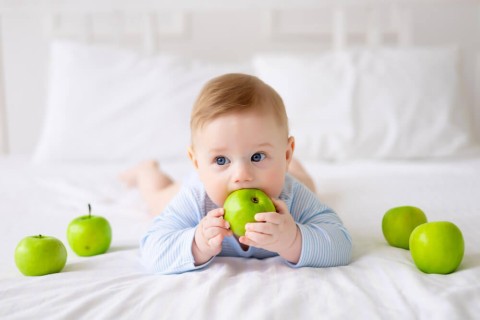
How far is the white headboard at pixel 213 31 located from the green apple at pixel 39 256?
1.75 m

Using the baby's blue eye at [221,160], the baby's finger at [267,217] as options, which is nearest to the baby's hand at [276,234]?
the baby's finger at [267,217]

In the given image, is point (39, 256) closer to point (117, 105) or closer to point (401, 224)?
point (401, 224)

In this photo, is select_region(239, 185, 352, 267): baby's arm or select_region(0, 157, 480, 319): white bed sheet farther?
select_region(239, 185, 352, 267): baby's arm

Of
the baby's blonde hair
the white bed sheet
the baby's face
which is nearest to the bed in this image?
the white bed sheet

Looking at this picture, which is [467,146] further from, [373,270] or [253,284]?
[253,284]

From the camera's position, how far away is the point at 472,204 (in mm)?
1405

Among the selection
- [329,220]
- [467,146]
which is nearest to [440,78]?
[467,146]

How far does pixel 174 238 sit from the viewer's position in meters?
1.01

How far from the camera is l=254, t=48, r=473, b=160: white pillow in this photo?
2.08 metres

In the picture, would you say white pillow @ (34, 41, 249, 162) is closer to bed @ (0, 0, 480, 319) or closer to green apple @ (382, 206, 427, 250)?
bed @ (0, 0, 480, 319)

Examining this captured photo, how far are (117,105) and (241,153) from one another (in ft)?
4.46

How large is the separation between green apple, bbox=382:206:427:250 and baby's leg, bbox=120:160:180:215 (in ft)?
2.10

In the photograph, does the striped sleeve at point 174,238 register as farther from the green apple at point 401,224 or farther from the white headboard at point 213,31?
the white headboard at point 213,31

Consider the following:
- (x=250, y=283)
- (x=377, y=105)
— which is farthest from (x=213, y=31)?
(x=250, y=283)
